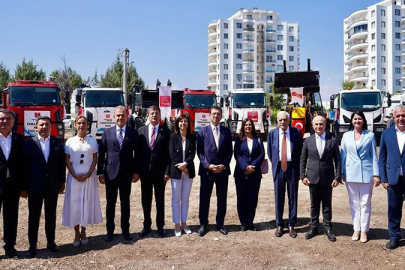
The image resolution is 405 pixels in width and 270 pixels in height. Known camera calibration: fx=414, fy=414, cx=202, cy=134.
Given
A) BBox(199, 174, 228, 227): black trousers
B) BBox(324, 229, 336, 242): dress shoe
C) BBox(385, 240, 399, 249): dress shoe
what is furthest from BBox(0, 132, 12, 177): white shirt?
BBox(385, 240, 399, 249): dress shoe

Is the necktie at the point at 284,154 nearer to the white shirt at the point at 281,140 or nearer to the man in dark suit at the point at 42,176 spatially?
the white shirt at the point at 281,140

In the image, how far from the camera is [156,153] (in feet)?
19.2

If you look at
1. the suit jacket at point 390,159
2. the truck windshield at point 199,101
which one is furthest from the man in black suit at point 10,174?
the truck windshield at point 199,101

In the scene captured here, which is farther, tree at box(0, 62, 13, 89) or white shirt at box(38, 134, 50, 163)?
tree at box(0, 62, 13, 89)

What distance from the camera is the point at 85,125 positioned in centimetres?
554

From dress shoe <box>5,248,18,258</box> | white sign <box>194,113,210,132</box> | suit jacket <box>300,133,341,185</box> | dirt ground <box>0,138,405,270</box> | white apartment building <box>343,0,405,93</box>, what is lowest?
dirt ground <box>0,138,405,270</box>

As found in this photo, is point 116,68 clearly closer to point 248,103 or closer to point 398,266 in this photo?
point 248,103

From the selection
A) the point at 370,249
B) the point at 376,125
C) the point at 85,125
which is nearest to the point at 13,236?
the point at 85,125

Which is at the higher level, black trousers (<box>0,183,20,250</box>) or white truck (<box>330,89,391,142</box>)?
white truck (<box>330,89,391,142</box>)

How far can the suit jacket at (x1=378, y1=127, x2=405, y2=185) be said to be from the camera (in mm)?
5328

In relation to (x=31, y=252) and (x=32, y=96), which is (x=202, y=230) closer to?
(x=31, y=252)

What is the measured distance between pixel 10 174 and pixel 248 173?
319cm

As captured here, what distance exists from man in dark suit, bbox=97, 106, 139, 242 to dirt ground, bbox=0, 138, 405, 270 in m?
0.44

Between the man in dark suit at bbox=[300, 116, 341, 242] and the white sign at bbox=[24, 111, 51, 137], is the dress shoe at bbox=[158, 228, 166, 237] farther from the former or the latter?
the white sign at bbox=[24, 111, 51, 137]
